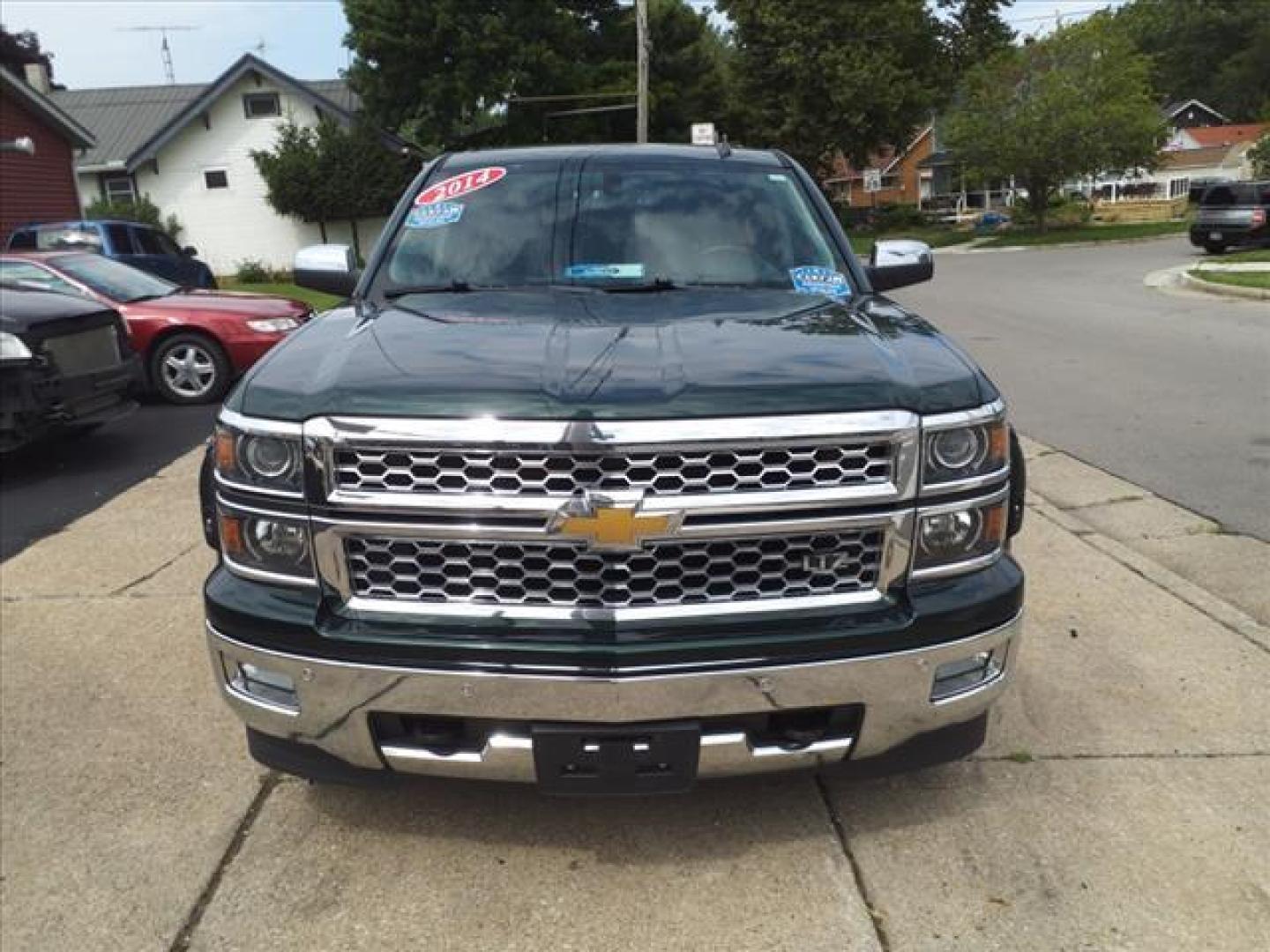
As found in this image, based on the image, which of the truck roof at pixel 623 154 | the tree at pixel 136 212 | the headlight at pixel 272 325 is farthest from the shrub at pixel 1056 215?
the truck roof at pixel 623 154

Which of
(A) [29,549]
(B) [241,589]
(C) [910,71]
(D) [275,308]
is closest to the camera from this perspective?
(B) [241,589]

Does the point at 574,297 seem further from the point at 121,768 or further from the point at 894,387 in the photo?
the point at 121,768

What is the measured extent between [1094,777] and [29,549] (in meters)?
5.16

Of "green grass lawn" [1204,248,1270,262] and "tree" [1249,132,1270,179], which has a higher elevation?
"tree" [1249,132,1270,179]

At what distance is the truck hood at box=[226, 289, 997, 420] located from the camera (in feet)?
7.57

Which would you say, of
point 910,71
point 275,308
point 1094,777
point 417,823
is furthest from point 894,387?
point 910,71

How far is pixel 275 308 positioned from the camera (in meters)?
10.1

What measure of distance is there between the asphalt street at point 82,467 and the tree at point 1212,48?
89.1m

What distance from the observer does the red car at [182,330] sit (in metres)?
9.68

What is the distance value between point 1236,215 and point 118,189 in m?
33.9

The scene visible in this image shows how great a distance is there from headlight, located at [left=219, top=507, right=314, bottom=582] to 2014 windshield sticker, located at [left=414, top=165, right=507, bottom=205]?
6.02ft

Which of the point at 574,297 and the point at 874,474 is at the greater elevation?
the point at 574,297

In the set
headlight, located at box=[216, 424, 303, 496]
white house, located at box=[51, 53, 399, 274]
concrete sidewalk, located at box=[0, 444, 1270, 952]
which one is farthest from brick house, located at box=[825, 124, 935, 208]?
headlight, located at box=[216, 424, 303, 496]

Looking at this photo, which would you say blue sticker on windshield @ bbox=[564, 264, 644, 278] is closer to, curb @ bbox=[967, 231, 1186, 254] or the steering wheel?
the steering wheel
